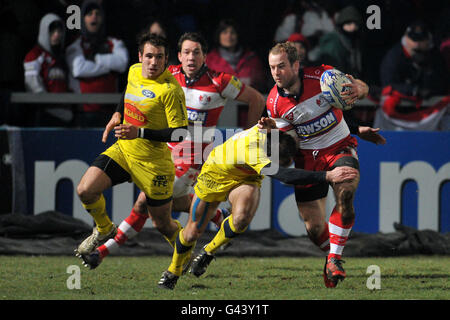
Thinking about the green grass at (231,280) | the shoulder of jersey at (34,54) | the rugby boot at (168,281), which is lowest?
the green grass at (231,280)

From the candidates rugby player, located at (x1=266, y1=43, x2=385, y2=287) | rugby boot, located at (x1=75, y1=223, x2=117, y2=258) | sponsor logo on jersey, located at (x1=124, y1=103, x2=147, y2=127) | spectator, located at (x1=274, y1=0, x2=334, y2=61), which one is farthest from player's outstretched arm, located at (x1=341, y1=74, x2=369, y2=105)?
spectator, located at (x1=274, y1=0, x2=334, y2=61)

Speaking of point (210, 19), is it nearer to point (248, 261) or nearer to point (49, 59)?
→ point (49, 59)

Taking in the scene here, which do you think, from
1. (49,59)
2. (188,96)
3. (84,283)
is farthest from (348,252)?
(49,59)

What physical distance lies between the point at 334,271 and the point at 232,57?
4.40 m

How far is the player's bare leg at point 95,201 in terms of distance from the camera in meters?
7.82

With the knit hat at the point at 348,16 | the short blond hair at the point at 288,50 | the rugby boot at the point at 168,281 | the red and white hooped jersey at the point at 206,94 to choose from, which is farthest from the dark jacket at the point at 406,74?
the rugby boot at the point at 168,281

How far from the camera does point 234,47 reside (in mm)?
11031

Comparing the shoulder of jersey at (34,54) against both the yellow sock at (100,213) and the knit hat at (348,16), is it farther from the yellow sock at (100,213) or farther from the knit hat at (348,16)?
the knit hat at (348,16)

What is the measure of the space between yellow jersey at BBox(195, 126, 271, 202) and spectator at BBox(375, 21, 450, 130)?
3.70 meters

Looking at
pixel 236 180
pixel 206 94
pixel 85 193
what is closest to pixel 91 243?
pixel 85 193

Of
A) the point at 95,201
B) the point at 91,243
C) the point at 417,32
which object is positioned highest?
the point at 417,32

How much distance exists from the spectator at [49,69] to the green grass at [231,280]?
2081mm

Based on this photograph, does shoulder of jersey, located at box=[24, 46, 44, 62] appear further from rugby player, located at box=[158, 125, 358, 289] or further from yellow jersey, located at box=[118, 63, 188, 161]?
rugby player, located at box=[158, 125, 358, 289]

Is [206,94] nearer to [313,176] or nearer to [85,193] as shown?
[85,193]
